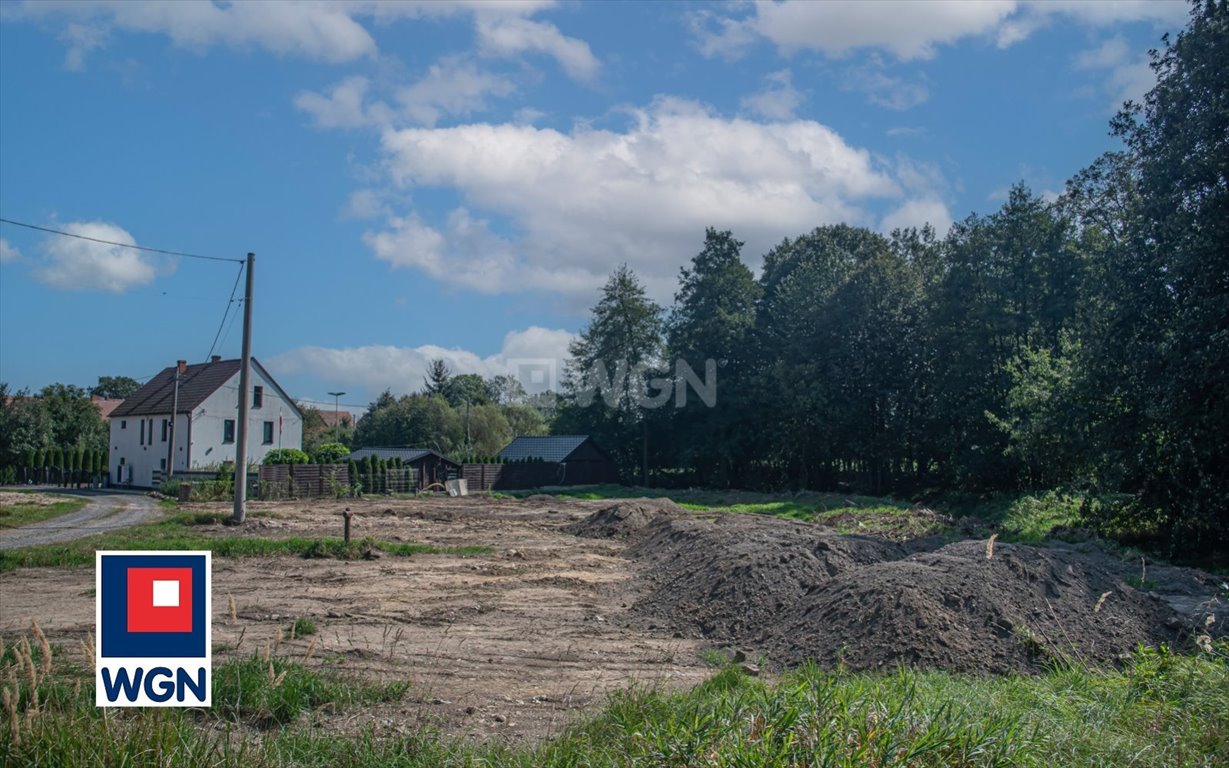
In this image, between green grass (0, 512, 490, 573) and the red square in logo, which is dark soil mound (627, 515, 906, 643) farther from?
the red square in logo

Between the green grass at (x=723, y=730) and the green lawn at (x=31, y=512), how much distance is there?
21.1 meters

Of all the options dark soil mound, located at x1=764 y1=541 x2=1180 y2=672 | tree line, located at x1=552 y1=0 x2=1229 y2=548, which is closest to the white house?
tree line, located at x1=552 y1=0 x2=1229 y2=548

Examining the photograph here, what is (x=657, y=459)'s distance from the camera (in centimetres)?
5878

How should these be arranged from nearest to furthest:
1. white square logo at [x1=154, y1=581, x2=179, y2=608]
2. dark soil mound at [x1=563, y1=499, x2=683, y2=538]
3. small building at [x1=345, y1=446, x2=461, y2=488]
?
white square logo at [x1=154, y1=581, x2=179, y2=608] → dark soil mound at [x1=563, y1=499, x2=683, y2=538] → small building at [x1=345, y1=446, x2=461, y2=488]

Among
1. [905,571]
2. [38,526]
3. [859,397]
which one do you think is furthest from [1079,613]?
[859,397]

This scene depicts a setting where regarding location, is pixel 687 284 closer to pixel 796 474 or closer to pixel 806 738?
pixel 796 474

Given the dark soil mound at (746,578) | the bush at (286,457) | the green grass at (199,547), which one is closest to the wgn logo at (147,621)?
the dark soil mound at (746,578)

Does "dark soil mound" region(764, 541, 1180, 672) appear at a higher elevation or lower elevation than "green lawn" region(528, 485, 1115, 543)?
higher

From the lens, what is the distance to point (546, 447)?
191 feet

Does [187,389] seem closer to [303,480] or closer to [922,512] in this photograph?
[303,480]

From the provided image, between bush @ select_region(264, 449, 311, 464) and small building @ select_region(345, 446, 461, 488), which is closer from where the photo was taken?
bush @ select_region(264, 449, 311, 464)

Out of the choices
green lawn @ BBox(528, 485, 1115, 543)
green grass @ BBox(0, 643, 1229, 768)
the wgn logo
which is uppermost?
the wgn logo

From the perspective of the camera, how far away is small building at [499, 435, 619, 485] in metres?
55.9

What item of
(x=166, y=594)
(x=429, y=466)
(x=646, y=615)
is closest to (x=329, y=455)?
(x=429, y=466)
